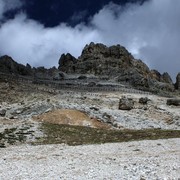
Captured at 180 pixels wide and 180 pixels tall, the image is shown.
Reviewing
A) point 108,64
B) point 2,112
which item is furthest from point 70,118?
point 108,64

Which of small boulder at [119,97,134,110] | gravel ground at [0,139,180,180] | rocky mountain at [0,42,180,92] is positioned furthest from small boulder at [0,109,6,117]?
rocky mountain at [0,42,180,92]

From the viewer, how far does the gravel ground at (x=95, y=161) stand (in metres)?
21.4

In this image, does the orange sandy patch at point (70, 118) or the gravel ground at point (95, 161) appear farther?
the orange sandy patch at point (70, 118)

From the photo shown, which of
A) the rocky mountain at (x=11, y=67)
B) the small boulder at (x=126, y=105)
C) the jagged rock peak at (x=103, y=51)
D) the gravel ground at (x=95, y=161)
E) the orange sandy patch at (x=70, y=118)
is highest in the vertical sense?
the jagged rock peak at (x=103, y=51)

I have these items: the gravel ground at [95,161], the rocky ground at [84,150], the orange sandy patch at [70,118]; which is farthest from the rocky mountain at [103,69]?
the gravel ground at [95,161]

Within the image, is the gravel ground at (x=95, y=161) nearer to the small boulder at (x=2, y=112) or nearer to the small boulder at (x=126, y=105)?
the small boulder at (x=2, y=112)

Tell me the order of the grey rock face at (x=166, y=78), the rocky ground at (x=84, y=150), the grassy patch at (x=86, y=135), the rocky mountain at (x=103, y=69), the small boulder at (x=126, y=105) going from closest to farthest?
the rocky ground at (x=84, y=150) → the grassy patch at (x=86, y=135) → the small boulder at (x=126, y=105) → the rocky mountain at (x=103, y=69) → the grey rock face at (x=166, y=78)

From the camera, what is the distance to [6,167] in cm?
2444

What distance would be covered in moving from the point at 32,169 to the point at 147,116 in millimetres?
34835

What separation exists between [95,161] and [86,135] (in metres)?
14.1

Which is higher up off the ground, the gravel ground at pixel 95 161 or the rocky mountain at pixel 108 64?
the rocky mountain at pixel 108 64

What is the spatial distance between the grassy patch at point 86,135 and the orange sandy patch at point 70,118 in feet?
20.0

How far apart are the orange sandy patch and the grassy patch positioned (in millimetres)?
6091

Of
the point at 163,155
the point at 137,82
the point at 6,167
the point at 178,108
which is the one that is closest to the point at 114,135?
the point at 163,155
